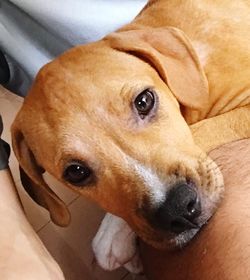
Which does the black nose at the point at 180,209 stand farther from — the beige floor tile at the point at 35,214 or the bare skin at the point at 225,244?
the beige floor tile at the point at 35,214

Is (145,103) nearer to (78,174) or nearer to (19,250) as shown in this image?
(78,174)

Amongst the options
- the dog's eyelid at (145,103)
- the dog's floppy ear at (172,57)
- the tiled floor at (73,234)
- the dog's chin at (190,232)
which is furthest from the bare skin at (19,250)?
the tiled floor at (73,234)

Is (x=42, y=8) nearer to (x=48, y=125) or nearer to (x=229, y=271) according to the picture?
(x=48, y=125)

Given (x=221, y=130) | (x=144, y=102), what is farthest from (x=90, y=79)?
(x=221, y=130)

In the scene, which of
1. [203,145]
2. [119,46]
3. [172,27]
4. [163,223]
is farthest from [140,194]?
[172,27]

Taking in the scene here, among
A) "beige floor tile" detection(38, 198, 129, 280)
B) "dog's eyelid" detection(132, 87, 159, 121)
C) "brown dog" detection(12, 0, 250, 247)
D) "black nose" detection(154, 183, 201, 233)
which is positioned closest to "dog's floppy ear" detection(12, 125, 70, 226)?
"brown dog" detection(12, 0, 250, 247)
